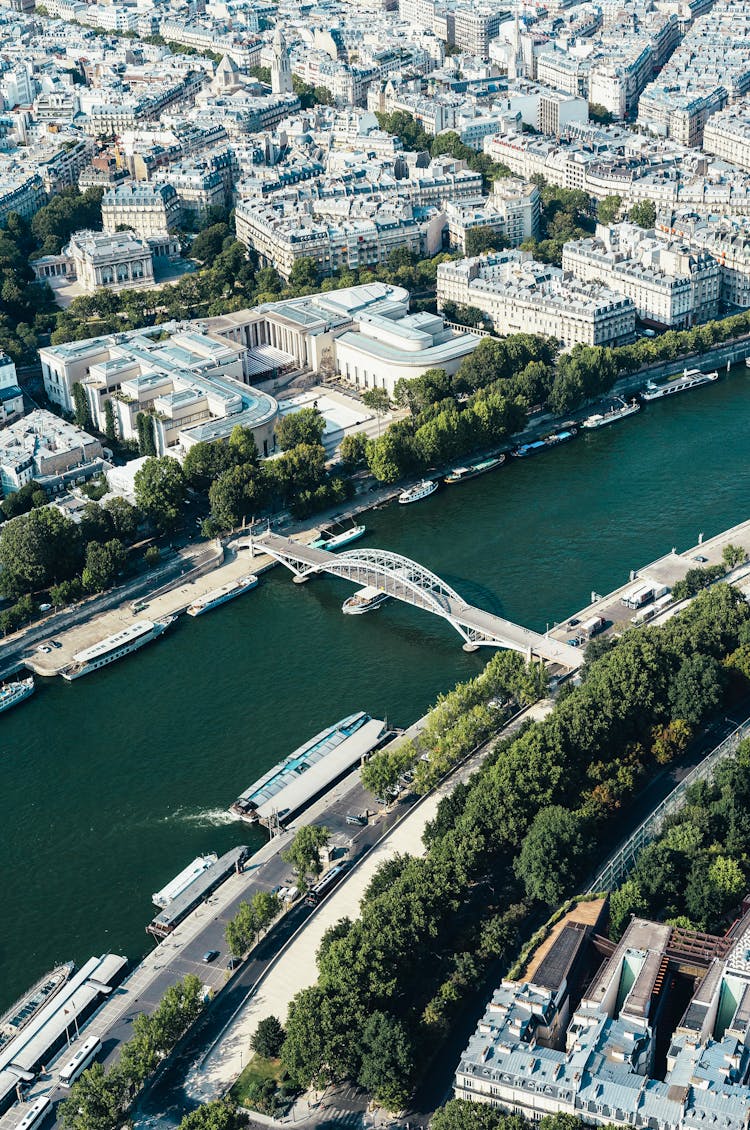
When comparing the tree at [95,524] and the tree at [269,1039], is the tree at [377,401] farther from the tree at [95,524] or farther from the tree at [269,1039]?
the tree at [269,1039]

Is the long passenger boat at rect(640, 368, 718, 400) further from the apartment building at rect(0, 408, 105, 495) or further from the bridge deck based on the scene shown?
the apartment building at rect(0, 408, 105, 495)

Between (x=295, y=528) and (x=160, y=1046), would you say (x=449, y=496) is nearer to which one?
(x=295, y=528)

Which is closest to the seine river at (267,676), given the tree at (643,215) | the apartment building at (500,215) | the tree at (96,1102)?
the tree at (96,1102)

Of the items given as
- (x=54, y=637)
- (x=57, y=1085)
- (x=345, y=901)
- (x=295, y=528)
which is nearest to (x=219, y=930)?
(x=345, y=901)

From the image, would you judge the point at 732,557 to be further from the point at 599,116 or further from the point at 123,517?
the point at 599,116

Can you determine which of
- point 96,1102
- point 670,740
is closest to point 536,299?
point 670,740
